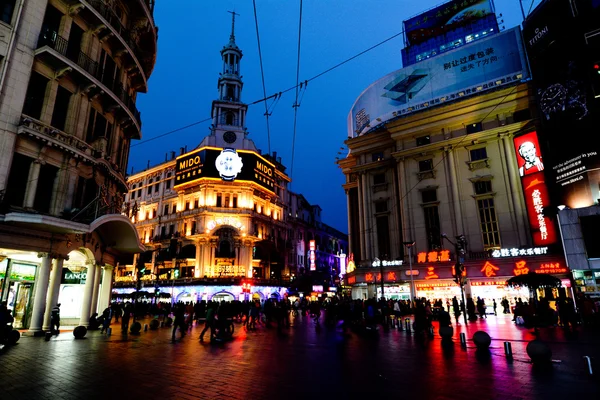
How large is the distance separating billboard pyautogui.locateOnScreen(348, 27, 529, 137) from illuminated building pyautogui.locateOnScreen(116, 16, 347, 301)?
20.0 meters

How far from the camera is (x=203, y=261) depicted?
50.2m

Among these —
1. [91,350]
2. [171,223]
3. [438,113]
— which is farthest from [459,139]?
[171,223]

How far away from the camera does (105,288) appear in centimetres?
2308

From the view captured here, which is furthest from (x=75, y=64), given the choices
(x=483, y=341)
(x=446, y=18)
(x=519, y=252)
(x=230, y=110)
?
(x=446, y=18)

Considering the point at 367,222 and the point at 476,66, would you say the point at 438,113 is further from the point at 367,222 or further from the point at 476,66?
the point at 367,222

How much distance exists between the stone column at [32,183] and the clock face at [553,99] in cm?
3315

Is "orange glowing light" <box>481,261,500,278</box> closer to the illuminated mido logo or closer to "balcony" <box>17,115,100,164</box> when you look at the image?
"balcony" <box>17,115,100,164</box>

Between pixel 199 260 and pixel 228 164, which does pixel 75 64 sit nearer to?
pixel 228 164

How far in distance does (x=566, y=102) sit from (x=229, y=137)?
42.9 metres

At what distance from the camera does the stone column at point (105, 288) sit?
22891mm

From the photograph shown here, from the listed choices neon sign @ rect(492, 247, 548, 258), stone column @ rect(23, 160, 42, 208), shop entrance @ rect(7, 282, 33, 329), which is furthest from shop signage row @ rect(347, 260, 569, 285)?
stone column @ rect(23, 160, 42, 208)

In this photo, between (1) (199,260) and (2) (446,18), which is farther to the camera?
(1) (199,260)

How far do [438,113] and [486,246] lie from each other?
13.5 meters

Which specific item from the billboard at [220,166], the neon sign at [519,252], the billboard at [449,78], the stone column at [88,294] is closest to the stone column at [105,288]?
the stone column at [88,294]
